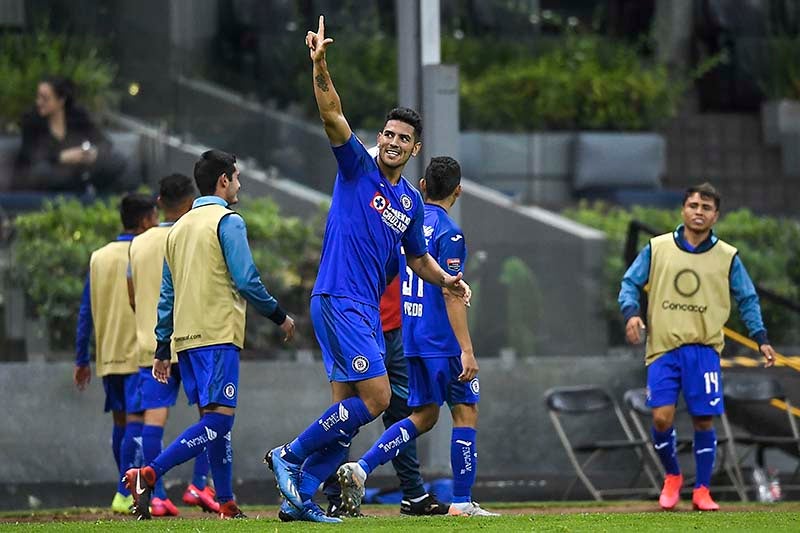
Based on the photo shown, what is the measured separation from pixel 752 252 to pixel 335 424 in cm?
740

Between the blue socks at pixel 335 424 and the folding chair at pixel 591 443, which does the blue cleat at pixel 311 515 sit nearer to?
the blue socks at pixel 335 424

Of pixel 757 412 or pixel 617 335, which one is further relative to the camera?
pixel 617 335

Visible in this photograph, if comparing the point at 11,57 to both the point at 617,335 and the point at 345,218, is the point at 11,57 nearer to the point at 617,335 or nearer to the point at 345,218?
the point at 617,335

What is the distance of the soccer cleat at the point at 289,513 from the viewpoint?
31.4ft

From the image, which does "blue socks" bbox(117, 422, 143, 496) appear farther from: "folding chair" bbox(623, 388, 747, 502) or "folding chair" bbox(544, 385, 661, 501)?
"folding chair" bbox(623, 388, 747, 502)

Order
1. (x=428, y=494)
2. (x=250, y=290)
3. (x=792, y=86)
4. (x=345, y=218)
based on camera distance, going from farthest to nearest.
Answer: (x=792, y=86)
(x=428, y=494)
(x=250, y=290)
(x=345, y=218)

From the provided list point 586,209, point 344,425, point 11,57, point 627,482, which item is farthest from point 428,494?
point 11,57

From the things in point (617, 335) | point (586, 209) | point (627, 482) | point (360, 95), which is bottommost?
point (627, 482)

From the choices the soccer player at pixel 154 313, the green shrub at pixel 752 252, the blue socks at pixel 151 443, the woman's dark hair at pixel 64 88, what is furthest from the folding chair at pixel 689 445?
the woman's dark hair at pixel 64 88

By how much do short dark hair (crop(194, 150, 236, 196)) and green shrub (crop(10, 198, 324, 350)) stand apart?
4.53 meters

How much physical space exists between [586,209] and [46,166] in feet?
16.3

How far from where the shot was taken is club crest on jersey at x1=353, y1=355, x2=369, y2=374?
30.9ft

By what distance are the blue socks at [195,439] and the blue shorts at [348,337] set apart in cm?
123

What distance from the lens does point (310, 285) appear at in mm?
15320
